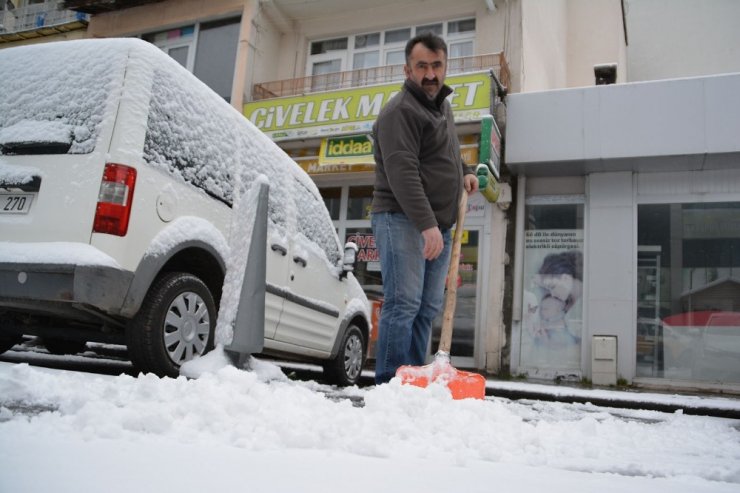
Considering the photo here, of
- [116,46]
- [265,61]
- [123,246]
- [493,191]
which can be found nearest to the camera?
[123,246]

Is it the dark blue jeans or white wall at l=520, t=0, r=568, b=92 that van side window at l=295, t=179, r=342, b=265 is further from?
white wall at l=520, t=0, r=568, b=92

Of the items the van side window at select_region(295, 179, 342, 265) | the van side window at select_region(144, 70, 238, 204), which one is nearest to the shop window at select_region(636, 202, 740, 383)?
the van side window at select_region(295, 179, 342, 265)

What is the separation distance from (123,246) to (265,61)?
930 centimetres

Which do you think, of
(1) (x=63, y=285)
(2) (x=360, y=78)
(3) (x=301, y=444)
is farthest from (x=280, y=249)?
(2) (x=360, y=78)

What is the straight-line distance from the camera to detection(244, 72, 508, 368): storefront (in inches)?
356

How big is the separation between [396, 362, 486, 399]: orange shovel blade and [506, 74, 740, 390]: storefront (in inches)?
237

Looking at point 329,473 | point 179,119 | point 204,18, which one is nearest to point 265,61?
point 204,18

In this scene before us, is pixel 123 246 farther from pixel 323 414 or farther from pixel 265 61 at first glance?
pixel 265 61

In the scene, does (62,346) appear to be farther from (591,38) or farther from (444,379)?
(591,38)

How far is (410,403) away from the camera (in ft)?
7.77

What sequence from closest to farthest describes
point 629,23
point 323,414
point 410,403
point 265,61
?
point 323,414 → point 410,403 → point 265,61 → point 629,23

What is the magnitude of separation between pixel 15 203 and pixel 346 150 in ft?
22.9

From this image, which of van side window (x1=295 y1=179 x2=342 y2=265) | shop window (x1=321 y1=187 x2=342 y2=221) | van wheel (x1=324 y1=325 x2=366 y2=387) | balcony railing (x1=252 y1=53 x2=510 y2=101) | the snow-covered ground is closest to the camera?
the snow-covered ground

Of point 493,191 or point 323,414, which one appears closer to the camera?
point 323,414
